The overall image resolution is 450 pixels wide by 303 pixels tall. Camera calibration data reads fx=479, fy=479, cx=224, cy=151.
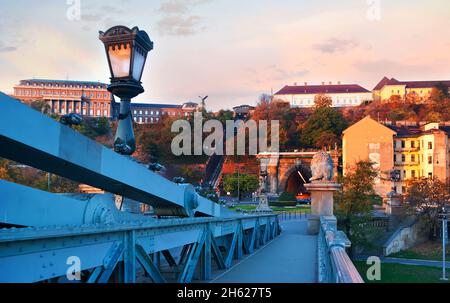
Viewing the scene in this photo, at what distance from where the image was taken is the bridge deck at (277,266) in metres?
8.77

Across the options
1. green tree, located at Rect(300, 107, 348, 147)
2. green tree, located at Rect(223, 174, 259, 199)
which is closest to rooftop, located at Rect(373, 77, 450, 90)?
green tree, located at Rect(300, 107, 348, 147)

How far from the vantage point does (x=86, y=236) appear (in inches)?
179

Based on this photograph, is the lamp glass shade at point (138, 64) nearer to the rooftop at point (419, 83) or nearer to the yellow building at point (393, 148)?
the yellow building at point (393, 148)

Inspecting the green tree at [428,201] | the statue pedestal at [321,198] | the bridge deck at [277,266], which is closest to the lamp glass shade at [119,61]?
the bridge deck at [277,266]

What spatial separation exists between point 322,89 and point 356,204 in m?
111

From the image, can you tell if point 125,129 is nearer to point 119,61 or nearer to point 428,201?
point 119,61

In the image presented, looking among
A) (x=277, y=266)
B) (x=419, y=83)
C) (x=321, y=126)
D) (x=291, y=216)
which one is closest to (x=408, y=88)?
(x=419, y=83)

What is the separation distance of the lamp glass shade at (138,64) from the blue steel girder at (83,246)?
218 centimetres

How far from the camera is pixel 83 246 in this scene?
4.51 metres

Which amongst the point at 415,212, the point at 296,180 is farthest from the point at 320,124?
the point at 415,212

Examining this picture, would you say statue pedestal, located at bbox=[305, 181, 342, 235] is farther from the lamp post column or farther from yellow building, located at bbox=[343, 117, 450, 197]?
yellow building, located at bbox=[343, 117, 450, 197]

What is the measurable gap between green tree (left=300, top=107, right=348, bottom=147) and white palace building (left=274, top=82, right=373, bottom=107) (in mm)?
37566

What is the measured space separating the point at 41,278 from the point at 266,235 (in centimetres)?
1397

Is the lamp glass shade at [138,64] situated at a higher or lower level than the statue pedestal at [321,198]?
higher
